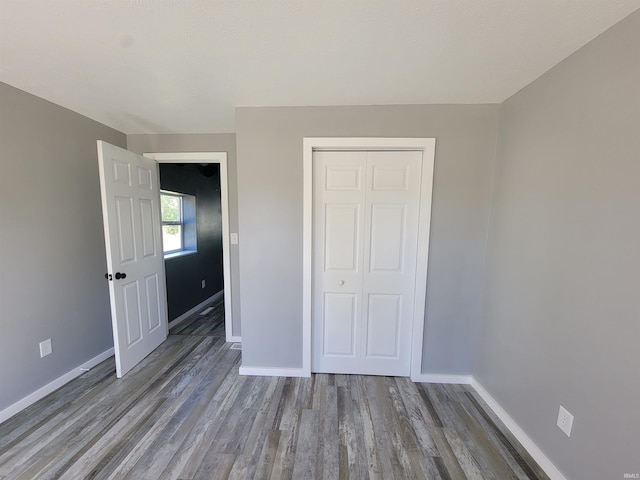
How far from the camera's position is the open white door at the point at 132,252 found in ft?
6.68

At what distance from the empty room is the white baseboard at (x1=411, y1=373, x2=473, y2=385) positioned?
0.6 inches

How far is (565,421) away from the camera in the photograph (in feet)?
4.18

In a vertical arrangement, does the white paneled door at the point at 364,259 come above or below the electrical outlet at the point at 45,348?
above

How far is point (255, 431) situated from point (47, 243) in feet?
6.92

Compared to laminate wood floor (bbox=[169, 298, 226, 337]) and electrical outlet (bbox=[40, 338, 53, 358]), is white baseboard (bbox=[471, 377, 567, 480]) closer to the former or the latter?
laminate wood floor (bbox=[169, 298, 226, 337])

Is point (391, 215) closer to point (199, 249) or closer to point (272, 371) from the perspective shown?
point (272, 371)

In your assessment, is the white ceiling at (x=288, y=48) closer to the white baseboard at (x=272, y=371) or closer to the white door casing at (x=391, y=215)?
the white door casing at (x=391, y=215)

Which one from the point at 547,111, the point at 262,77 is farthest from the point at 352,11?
the point at 547,111

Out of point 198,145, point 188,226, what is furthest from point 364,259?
point 188,226

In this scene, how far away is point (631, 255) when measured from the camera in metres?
1.02

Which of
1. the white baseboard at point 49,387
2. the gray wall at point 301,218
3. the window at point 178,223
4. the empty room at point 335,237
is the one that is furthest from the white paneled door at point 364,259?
the window at point 178,223

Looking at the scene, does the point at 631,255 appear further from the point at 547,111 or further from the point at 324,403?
the point at 324,403

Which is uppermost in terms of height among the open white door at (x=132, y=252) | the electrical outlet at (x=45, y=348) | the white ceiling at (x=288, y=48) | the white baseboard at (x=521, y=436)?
the white ceiling at (x=288, y=48)

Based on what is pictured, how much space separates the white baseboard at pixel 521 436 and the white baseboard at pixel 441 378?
0.07m
